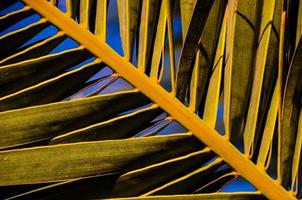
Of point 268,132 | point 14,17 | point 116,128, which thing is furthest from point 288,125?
point 14,17

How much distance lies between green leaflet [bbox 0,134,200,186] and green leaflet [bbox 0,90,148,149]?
0.10ft

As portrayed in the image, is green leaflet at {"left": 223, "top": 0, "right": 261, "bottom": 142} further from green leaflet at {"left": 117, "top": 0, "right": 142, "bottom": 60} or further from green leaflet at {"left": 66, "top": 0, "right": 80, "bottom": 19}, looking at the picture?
green leaflet at {"left": 66, "top": 0, "right": 80, "bottom": 19}

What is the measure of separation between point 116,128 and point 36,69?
0.52 feet

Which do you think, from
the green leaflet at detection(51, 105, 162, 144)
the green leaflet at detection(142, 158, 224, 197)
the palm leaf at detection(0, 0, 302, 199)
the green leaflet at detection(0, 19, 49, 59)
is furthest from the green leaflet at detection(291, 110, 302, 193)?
the green leaflet at detection(0, 19, 49, 59)

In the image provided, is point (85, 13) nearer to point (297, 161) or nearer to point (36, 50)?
point (36, 50)

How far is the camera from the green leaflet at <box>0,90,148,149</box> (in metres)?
0.85

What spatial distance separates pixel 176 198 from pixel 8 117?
0.27 m

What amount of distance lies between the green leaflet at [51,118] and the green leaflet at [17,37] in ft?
0.52

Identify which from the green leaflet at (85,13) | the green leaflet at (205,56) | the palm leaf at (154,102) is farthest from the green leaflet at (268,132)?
the green leaflet at (85,13)

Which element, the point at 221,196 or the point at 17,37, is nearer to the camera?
the point at 221,196

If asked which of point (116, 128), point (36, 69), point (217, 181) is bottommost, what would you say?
point (217, 181)

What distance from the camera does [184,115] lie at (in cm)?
90

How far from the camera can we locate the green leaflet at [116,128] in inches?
34.2

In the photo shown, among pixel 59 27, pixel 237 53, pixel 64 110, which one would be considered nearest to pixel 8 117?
pixel 64 110
